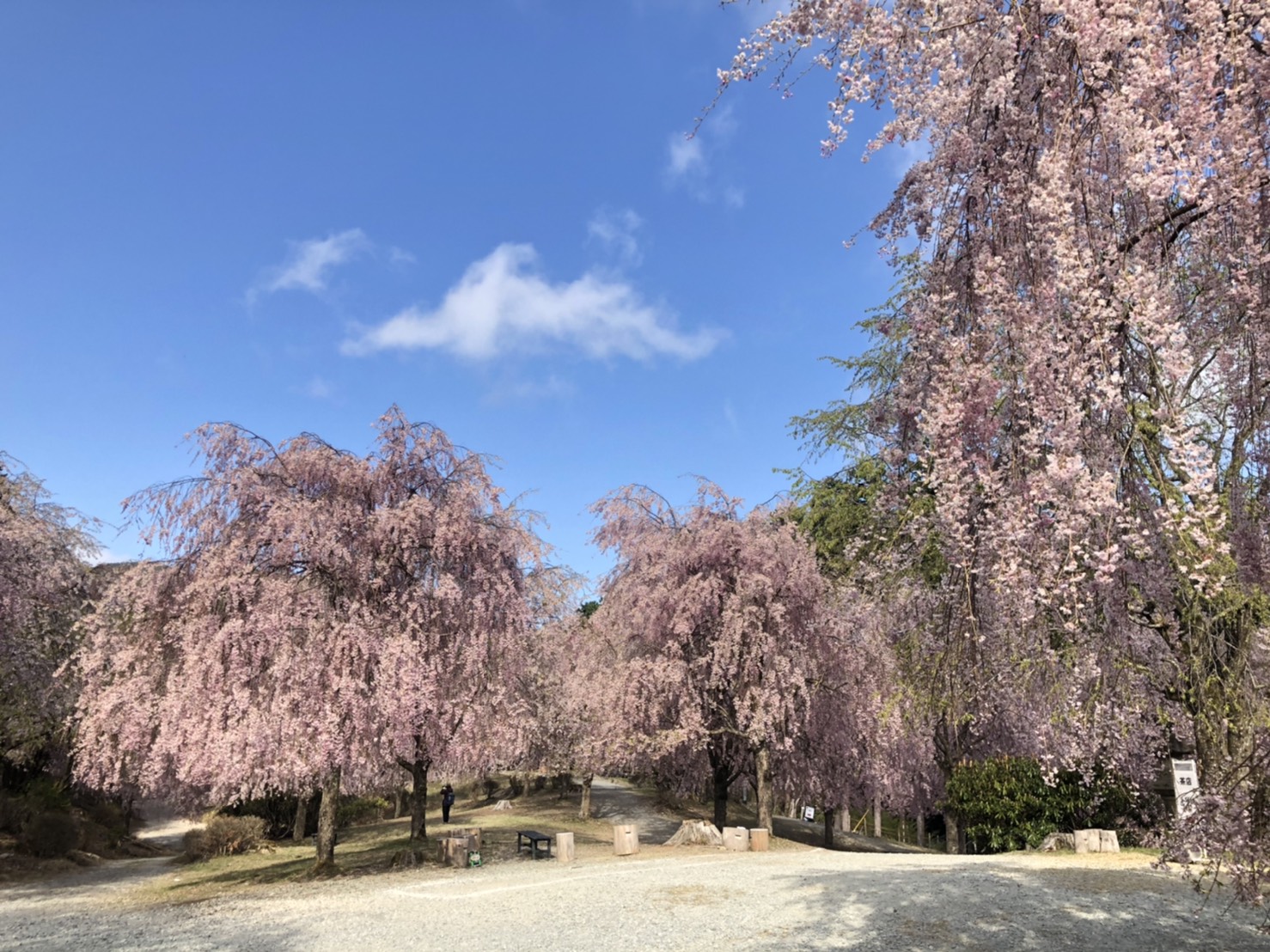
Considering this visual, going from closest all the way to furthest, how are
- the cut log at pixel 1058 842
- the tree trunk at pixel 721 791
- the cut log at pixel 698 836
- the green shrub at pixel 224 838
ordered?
the cut log at pixel 1058 842
the cut log at pixel 698 836
the tree trunk at pixel 721 791
the green shrub at pixel 224 838

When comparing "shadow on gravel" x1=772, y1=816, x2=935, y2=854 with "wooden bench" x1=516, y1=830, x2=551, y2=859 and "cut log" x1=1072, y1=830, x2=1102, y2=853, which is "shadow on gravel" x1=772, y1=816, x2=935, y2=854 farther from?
"cut log" x1=1072, y1=830, x2=1102, y2=853

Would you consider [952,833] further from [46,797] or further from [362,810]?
[46,797]

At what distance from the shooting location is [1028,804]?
16781 millimetres

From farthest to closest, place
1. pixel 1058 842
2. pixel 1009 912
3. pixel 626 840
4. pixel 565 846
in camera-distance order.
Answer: pixel 626 840, pixel 565 846, pixel 1058 842, pixel 1009 912

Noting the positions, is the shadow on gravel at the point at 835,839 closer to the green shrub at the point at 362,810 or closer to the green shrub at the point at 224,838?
the green shrub at the point at 224,838

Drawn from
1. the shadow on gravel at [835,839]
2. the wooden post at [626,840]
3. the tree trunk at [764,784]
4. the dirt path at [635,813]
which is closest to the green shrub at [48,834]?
the wooden post at [626,840]

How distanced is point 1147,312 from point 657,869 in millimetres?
11794

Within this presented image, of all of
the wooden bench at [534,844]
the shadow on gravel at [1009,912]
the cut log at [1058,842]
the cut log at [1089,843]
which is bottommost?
the wooden bench at [534,844]

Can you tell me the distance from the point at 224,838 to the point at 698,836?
11.8 metres

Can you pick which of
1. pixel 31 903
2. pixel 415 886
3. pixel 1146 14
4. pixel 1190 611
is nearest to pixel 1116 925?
pixel 1190 611

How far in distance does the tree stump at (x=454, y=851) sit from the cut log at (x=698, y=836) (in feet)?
14.5

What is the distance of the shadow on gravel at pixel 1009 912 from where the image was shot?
26.1ft

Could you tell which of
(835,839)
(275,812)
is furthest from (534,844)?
(275,812)

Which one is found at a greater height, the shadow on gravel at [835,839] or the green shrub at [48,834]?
the green shrub at [48,834]
